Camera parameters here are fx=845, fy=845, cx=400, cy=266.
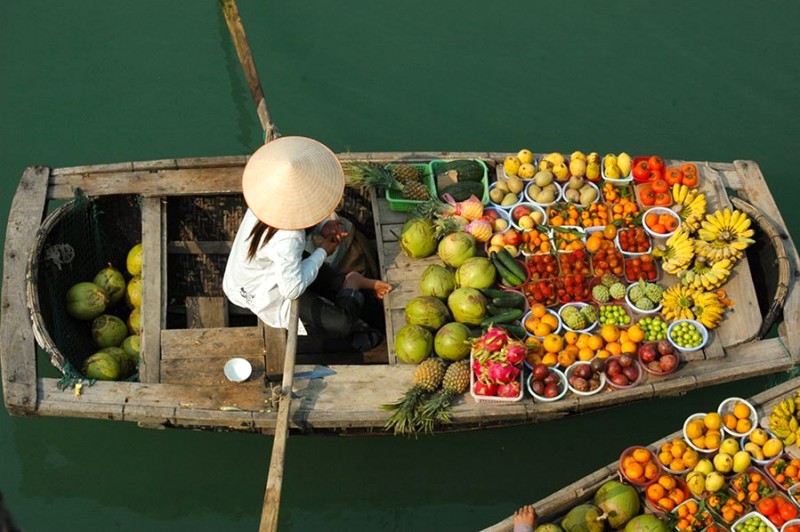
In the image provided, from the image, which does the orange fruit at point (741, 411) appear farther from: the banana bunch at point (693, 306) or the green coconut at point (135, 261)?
the green coconut at point (135, 261)

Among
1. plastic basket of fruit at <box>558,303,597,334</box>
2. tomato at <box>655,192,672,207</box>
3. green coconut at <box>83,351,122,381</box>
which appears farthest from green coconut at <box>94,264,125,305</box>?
tomato at <box>655,192,672,207</box>

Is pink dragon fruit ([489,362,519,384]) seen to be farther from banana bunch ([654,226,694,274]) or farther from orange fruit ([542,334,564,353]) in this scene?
banana bunch ([654,226,694,274])

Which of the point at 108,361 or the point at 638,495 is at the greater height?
the point at 108,361

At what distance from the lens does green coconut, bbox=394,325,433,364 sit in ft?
17.4

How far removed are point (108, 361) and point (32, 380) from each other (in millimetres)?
487

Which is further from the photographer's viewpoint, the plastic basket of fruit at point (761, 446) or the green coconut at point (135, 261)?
the green coconut at point (135, 261)

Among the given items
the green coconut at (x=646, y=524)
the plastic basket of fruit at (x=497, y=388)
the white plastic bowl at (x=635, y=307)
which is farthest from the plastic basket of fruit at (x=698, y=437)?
the plastic basket of fruit at (x=497, y=388)

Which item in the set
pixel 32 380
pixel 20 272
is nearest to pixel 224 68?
pixel 20 272

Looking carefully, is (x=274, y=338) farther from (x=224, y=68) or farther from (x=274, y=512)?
(x=224, y=68)

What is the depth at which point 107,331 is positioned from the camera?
5.81m

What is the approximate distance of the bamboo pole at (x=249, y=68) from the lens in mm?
6109

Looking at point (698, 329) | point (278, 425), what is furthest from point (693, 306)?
point (278, 425)

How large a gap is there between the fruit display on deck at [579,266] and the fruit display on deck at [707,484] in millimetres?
473

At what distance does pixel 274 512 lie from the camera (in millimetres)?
4418
